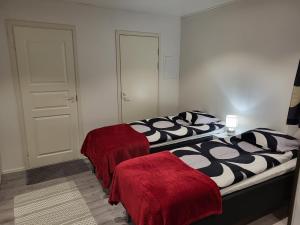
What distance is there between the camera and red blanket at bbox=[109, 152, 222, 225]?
147cm

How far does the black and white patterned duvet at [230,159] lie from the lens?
183cm

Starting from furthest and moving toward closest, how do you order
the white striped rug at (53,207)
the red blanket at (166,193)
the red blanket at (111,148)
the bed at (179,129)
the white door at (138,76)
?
the white door at (138,76), the bed at (179,129), the red blanket at (111,148), the white striped rug at (53,207), the red blanket at (166,193)

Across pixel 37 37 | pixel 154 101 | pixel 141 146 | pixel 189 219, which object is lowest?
pixel 189 219

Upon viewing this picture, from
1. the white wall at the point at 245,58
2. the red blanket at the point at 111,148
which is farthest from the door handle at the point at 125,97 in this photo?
the white wall at the point at 245,58

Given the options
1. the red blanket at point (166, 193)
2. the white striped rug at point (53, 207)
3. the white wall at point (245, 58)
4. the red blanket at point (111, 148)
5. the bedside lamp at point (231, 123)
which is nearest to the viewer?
the red blanket at point (166, 193)

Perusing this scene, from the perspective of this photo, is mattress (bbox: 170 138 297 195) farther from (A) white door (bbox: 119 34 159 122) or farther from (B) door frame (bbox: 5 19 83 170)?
(B) door frame (bbox: 5 19 83 170)

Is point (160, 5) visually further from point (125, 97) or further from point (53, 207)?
point (53, 207)

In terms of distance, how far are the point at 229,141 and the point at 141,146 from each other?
1072 millimetres

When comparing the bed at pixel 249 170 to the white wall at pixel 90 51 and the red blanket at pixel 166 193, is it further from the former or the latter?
the white wall at pixel 90 51

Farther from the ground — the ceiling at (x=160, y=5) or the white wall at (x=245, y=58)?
the ceiling at (x=160, y=5)

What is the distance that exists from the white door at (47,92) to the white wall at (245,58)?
6.91ft

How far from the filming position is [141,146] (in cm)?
252

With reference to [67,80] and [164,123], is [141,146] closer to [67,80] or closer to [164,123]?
[164,123]

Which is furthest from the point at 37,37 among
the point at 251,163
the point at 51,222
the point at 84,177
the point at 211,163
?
the point at 251,163
